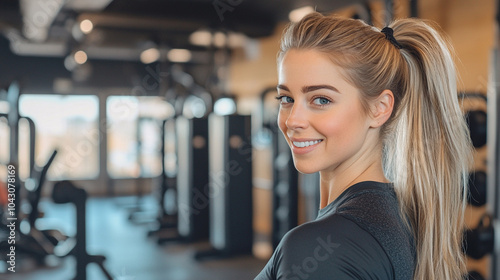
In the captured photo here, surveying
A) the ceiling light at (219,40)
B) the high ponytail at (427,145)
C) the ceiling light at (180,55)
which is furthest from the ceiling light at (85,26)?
the high ponytail at (427,145)

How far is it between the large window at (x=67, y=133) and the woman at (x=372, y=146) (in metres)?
4.26

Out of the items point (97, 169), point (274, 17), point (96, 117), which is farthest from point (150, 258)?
point (274, 17)

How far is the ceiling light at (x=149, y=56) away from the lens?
6.31m

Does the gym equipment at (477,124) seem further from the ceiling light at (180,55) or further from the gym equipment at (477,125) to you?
the ceiling light at (180,55)

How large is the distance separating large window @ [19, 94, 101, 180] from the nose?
4244 millimetres

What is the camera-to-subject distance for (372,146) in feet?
3.34

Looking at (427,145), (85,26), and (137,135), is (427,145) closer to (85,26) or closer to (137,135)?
(85,26)

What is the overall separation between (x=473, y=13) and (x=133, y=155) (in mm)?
4870

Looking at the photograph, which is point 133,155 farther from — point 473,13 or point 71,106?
point 473,13

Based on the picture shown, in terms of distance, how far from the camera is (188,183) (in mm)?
5172

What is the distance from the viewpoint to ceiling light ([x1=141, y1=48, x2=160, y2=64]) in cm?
631

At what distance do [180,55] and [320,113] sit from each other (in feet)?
21.0

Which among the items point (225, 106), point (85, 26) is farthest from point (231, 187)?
point (85, 26)

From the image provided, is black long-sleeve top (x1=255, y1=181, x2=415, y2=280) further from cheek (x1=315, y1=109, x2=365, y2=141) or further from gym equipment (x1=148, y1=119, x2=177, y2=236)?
gym equipment (x1=148, y1=119, x2=177, y2=236)
